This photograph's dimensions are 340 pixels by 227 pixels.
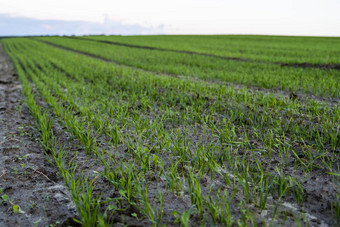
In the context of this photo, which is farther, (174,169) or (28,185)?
(174,169)

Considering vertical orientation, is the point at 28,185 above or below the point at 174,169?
below

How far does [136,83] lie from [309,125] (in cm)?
493

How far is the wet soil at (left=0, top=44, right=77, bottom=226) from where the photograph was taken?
230cm

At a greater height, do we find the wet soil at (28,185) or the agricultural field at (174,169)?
the agricultural field at (174,169)

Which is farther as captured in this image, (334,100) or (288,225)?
(334,100)

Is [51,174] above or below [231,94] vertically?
below

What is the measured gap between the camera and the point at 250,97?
5867 mm

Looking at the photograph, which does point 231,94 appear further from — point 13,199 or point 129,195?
point 13,199

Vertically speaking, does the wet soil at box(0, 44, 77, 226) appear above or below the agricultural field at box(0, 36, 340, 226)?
below

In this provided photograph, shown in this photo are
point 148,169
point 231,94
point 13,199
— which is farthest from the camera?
point 231,94

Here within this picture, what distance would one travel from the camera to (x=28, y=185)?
111 inches

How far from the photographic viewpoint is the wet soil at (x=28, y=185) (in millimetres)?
2297

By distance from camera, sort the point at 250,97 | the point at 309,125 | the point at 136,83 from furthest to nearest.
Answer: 1. the point at 136,83
2. the point at 250,97
3. the point at 309,125

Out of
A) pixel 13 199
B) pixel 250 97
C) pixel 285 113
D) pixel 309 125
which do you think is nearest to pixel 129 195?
pixel 13 199
